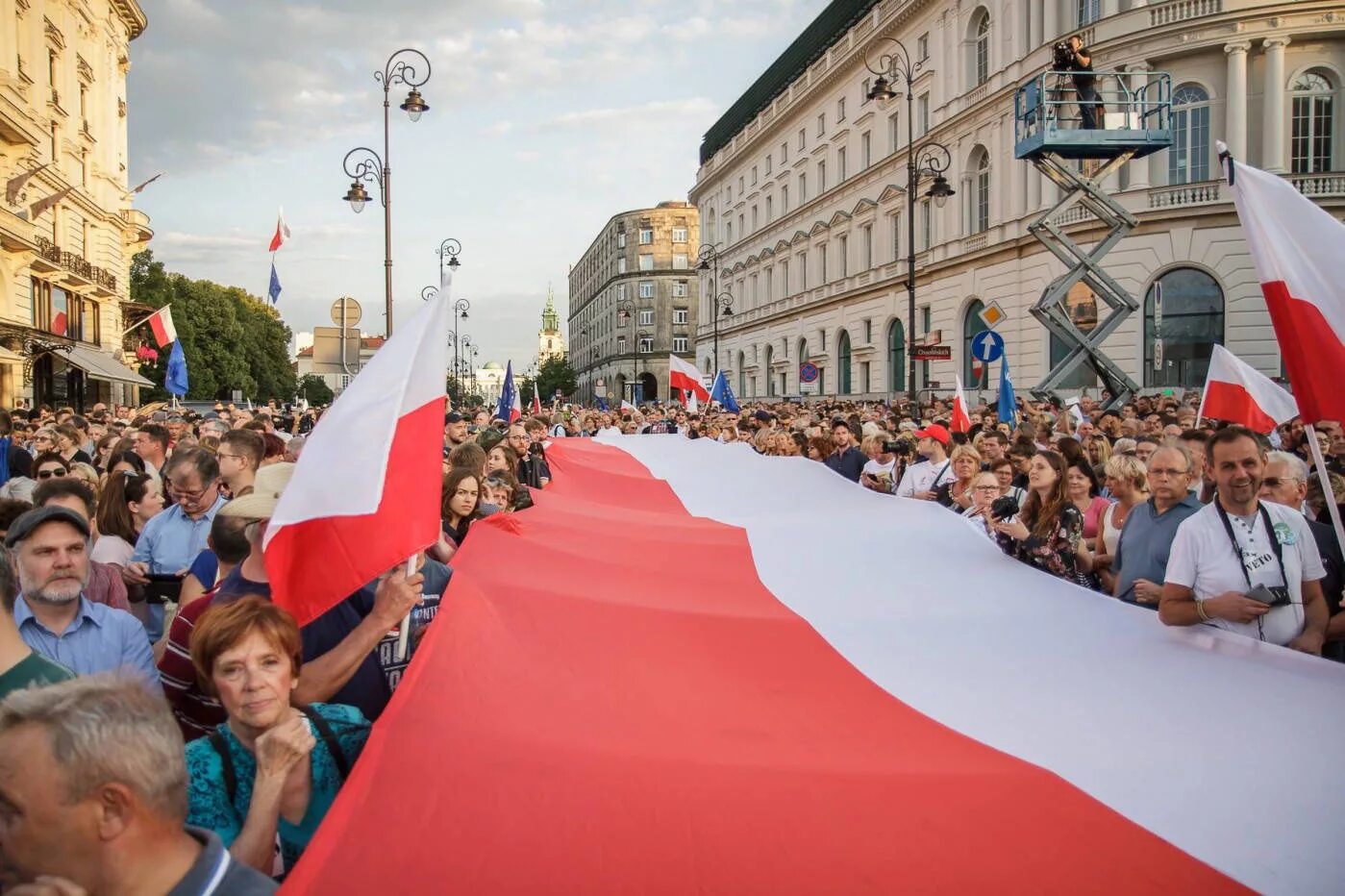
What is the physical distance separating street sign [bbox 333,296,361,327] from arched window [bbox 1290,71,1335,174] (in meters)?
27.6

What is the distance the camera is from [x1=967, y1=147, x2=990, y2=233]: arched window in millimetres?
39213

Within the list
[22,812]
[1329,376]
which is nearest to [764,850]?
[22,812]

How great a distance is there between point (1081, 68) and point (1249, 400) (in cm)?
2106

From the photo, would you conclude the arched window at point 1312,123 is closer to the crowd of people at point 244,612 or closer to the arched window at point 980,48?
the arched window at point 980,48

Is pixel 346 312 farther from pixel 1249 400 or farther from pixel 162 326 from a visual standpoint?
pixel 162 326

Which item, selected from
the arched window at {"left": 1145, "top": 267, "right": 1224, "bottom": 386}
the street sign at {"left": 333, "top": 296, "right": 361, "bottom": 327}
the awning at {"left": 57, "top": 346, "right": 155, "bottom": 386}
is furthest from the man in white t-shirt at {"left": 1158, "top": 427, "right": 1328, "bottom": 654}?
the awning at {"left": 57, "top": 346, "right": 155, "bottom": 386}

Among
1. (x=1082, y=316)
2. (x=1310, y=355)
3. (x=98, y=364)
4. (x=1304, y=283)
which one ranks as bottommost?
(x=1310, y=355)

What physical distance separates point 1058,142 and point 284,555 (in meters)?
26.9

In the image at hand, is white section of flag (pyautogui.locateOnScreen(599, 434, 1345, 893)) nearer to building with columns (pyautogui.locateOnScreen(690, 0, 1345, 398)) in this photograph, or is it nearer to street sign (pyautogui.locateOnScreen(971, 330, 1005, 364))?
street sign (pyautogui.locateOnScreen(971, 330, 1005, 364))

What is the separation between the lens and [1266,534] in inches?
162

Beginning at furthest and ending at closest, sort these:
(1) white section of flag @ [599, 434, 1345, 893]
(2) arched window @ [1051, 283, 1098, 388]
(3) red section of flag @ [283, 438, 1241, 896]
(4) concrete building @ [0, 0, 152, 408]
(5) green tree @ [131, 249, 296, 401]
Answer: (5) green tree @ [131, 249, 296, 401], (2) arched window @ [1051, 283, 1098, 388], (4) concrete building @ [0, 0, 152, 408], (1) white section of flag @ [599, 434, 1345, 893], (3) red section of flag @ [283, 438, 1241, 896]

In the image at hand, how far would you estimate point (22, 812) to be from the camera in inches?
75.6

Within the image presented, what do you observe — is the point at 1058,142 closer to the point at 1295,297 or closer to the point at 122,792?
the point at 1295,297

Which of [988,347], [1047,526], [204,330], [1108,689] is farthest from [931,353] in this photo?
[204,330]
